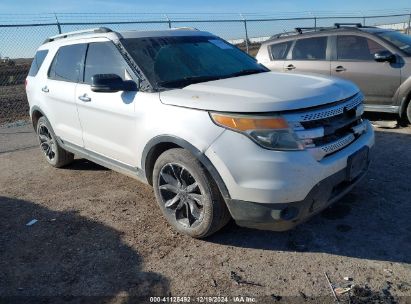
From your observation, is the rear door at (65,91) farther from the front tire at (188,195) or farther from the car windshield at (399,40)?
the car windshield at (399,40)

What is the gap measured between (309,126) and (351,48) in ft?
16.6

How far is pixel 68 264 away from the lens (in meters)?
3.55

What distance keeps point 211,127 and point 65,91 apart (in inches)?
101

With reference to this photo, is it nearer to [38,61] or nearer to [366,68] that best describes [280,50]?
[366,68]

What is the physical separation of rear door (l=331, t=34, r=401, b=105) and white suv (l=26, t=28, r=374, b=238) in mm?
3389

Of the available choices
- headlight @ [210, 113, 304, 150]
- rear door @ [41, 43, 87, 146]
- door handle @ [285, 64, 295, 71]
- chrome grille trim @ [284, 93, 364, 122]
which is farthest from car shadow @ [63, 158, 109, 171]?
door handle @ [285, 64, 295, 71]

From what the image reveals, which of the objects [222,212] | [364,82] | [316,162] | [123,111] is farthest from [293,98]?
[364,82]

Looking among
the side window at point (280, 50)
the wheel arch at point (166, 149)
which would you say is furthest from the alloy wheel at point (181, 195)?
the side window at point (280, 50)

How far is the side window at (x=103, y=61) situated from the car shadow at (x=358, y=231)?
6.38ft

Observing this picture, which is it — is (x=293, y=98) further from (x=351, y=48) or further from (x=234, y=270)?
(x=351, y=48)

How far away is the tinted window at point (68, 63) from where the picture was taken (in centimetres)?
495

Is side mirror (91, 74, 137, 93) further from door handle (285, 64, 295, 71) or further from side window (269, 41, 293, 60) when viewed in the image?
side window (269, 41, 293, 60)

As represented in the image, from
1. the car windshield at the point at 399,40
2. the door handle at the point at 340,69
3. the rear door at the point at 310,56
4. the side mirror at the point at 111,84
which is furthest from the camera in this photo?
the rear door at the point at 310,56

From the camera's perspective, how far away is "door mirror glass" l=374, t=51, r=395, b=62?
7.00 metres
